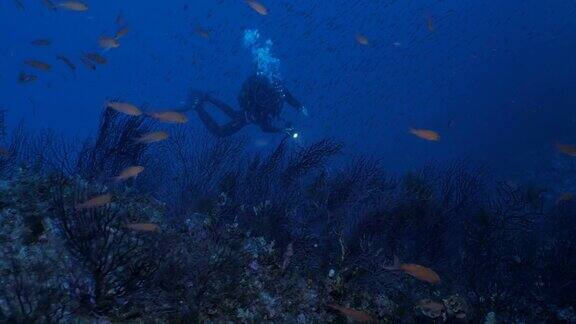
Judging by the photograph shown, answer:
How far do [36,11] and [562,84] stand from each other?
151 meters

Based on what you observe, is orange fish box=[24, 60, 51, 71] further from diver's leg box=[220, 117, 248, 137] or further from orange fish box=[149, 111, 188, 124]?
diver's leg box=[220, 117, 248, 137]

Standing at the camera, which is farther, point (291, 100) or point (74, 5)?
point (291, 100)

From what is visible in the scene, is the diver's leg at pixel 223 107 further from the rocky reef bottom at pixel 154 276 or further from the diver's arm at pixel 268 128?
the rocky reef bottom at pixel 154 276

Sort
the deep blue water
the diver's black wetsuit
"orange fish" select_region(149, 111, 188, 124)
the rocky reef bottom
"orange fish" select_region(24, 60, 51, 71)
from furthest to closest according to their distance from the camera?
the deep blue water < the diver's black wetsuit < "orange fish" select_region(24, 60, 51, 71) < "orange fish" select_region(149, 111, 188, 124) < the rocky reef bottom

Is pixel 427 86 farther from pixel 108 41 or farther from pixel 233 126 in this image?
pixel 108 41

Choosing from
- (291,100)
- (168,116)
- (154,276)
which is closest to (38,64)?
(168,116)

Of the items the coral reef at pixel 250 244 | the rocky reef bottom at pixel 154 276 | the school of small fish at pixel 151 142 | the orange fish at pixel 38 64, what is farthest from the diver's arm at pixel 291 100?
the rocky reef bottom at pixel 154 276

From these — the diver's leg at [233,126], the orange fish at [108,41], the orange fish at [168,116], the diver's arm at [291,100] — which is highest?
the diver's arm at [291,100]

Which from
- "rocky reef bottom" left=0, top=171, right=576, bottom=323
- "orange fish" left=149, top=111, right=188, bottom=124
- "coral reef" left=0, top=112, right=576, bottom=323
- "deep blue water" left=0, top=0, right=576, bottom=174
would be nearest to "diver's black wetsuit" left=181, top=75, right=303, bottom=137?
"deep blue water" left=0, top=0, right=576, bottom=174

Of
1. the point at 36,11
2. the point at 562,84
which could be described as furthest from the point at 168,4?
the point at 562,84

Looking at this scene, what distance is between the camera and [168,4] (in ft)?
463

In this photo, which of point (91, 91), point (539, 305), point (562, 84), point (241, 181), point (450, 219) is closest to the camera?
point (539, 305)

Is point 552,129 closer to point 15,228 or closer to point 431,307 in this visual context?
point 431,307

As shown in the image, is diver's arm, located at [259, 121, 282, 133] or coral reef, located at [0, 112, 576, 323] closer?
coral reef, located at [0, 112, 576, 323]
